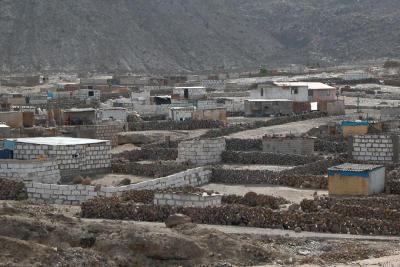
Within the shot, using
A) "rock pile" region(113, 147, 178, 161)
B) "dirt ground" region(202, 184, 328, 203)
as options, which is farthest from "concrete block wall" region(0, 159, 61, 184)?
"rock pile" region(113, 147, 178, 161)

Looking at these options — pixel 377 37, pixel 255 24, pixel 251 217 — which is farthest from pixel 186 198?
pixel 255 24

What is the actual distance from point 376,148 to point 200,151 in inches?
198

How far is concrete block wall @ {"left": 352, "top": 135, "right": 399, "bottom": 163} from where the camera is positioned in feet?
77.3

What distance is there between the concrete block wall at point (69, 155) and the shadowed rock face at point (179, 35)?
227 feet

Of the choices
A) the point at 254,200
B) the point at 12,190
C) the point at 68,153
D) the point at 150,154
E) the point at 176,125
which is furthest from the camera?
the point at 176,125

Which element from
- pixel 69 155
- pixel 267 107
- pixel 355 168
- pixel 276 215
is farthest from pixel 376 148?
pixel 267 107

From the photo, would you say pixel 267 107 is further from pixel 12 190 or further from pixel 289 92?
pixel 12 190

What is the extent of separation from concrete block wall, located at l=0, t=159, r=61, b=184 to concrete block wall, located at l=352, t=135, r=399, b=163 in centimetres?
875

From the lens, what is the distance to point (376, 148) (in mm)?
23750

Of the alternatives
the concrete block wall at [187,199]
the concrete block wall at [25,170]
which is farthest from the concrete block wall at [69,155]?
the concrete block wall at [187,199]

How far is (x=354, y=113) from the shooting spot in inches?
1586

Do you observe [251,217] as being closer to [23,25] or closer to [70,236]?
[70,236]

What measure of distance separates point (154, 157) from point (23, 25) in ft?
259

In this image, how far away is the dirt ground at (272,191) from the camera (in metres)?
20.0
